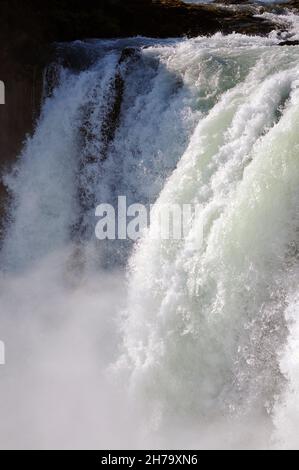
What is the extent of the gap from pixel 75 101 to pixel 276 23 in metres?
5.41

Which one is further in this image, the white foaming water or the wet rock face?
the wet rock face

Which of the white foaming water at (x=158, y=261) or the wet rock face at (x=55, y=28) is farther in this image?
the wet rock face at (x=55, y=28)

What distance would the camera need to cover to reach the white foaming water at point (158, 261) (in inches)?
243

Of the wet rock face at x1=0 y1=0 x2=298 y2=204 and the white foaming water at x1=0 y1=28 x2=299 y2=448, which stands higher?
the wet rock face at x1=0 y1=0 x2=298 y2=204

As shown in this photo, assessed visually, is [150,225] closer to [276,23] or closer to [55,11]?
[55,11]

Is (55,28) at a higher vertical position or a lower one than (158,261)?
higher

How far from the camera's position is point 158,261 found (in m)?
7.73

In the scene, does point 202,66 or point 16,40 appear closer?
point 202,66

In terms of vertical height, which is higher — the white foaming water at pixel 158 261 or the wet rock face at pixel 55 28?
the wet rock face at pixel 55 28

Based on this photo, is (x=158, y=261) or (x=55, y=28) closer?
(x=158, y=261)

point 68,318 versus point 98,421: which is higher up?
point 68,318

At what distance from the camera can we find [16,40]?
10398mm

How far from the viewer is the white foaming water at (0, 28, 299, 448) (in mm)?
6172
